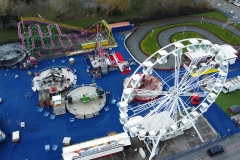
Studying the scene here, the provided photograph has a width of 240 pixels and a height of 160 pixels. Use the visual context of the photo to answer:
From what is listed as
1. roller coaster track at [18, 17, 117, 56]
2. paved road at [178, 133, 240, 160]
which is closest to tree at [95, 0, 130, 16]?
roller coaster track at [18, 17, 117, 56]

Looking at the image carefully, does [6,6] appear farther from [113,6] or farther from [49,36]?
[113,6]

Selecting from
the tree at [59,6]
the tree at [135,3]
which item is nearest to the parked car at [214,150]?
the tree at [59,6]

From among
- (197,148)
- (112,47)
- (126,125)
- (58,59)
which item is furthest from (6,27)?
(197,148)

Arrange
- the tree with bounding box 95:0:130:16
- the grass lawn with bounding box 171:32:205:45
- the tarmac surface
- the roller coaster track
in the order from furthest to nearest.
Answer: the tree with bounding box 95:0:130:16, the grass lawn with bounding box 171:32:205:45, the roller coaster track, the tarmac surface

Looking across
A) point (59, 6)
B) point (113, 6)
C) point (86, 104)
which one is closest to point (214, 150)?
point (86, 104)

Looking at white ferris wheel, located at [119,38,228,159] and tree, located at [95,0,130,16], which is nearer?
white ferris wheel, located at [119,38,228,159]

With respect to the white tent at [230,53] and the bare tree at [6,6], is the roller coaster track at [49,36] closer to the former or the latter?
the bare tree at [6,6]

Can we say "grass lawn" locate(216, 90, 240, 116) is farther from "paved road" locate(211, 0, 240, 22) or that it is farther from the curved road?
"paved road" locate(211, 0, 240, 22)
